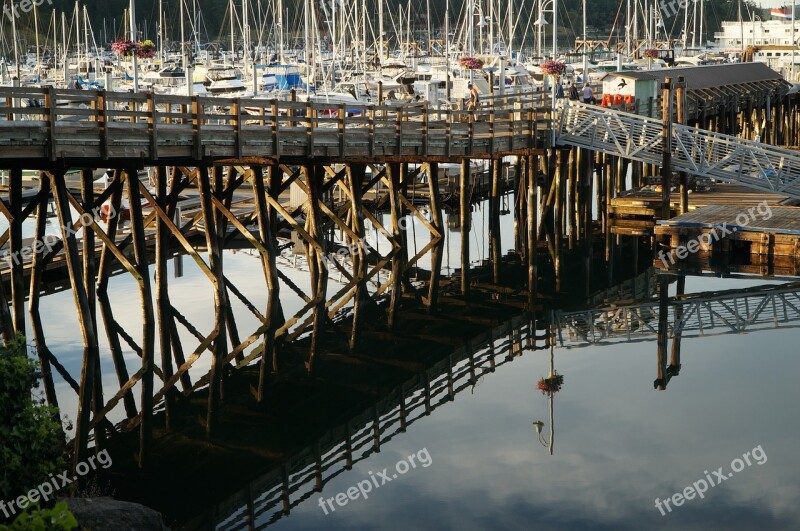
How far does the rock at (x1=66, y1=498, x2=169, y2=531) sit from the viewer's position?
12.6 meters

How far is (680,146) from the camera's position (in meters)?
34.2

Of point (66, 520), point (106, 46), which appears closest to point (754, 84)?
point (66, 520)

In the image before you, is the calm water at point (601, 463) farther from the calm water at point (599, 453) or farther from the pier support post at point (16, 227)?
A: the pier support post at point (16, 227)

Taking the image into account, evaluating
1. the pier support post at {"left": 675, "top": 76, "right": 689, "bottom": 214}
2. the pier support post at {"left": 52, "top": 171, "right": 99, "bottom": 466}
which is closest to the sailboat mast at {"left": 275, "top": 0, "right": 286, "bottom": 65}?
the pier support post at {"left": 675, "top": 76, "right": 689, "bottom": 214}

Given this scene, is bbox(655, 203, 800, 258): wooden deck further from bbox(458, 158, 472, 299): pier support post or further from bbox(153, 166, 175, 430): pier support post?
bbox(153, 166, 175, 430): pier support post

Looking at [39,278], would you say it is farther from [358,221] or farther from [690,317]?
[690,317]

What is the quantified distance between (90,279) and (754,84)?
4074 cm

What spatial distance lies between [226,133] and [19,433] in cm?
1309

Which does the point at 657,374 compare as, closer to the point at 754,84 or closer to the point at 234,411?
the point at 234,411

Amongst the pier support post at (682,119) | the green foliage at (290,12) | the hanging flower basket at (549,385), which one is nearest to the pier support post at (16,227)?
the hanging flower basket at (549,385)

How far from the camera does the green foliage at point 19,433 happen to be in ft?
39.8

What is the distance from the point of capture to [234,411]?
19578 millimetres

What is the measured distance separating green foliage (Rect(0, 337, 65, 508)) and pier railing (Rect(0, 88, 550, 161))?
318 inches

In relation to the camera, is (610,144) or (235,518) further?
(610,144)
